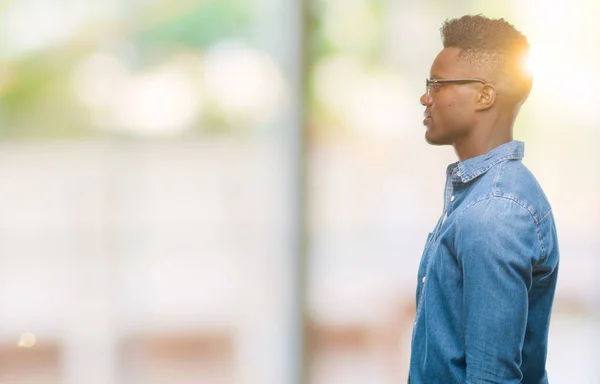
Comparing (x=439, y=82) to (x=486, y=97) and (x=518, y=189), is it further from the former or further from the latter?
(x=518, y=189)

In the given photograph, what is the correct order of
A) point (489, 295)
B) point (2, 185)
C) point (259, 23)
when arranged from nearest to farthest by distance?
point (489, 295) → point (2, 185) → point (259, 23)

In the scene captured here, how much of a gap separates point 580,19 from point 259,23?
51.1 inches

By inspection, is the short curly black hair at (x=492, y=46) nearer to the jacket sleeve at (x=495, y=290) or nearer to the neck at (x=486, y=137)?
the neck at (x=486, y=137)

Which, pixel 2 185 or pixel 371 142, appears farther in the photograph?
pixel 371 142

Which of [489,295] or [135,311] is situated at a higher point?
[489,295]

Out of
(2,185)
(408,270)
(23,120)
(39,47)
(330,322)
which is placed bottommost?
(330,322)

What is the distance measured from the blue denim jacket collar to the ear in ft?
0.25

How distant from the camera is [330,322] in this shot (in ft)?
9.07

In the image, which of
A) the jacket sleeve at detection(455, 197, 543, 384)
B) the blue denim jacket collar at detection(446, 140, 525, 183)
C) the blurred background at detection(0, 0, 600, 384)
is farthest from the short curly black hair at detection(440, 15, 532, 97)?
the blurred background at detection(0, 0, 600, 384)

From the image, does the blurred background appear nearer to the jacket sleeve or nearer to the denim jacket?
the denim jacket

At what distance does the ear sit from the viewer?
1.25 metres

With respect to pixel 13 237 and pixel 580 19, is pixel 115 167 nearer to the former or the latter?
pixel 13 237

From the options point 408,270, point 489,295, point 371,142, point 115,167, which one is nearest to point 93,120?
point 115,167

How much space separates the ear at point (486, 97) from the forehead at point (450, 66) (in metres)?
0.04
